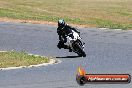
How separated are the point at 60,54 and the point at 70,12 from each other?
29.1m

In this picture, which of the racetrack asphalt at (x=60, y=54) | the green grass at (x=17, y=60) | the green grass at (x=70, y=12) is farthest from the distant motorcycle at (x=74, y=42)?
the green grass at (x=70, y=12)

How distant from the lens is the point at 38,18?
45.2 meters

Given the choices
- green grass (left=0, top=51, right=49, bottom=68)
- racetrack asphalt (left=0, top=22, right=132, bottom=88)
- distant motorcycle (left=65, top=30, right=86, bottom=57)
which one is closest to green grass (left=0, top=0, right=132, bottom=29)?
racetrack asphalt (left=0, top=22, right=132, bottom=88)

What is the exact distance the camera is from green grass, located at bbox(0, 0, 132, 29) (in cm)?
4574

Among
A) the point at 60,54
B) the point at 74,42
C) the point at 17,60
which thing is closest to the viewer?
the point at 17,60

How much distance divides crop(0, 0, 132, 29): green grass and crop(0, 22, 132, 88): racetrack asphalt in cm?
537

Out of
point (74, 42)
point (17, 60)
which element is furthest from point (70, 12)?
point (17, 60)

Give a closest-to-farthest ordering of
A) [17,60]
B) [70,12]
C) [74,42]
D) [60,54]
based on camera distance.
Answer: [17,60]
[74,42]
[60,54]
[70,12]

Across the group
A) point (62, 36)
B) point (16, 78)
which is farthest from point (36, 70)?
point (62, 36)

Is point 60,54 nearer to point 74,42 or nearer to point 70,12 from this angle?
point 74,42

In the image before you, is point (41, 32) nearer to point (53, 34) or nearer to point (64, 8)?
point (53, 34)

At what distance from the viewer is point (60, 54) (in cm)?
2608

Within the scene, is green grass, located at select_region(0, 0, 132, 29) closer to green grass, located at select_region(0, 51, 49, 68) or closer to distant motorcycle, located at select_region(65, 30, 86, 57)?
distant motorcycle, located at select_region(65, 30, 86, 57)

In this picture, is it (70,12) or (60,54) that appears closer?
(60,54)
